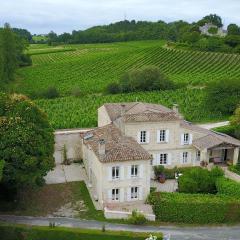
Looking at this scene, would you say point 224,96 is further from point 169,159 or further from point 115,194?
point 115,194

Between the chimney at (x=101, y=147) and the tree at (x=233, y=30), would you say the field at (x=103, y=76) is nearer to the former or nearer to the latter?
the chimney at (x=101, y=147)

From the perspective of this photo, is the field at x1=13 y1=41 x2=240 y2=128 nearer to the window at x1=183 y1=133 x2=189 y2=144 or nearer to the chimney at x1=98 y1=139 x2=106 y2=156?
the window at x1=183 y1=133 x2=189 y2=144

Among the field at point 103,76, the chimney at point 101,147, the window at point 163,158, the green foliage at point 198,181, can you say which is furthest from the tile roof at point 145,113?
the field at point 103,76

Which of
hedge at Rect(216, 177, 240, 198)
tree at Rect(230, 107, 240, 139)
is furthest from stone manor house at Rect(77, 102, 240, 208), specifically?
hedge at Rect(216, 177, 240, 198)

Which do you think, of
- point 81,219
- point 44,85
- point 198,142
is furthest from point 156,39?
point 81,219

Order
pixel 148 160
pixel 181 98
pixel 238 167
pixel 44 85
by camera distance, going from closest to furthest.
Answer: pixel 148 160, pixel 238 167, pixel 181 98, pixel 44 85

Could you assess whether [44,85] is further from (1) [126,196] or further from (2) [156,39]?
(2) [156,39]
